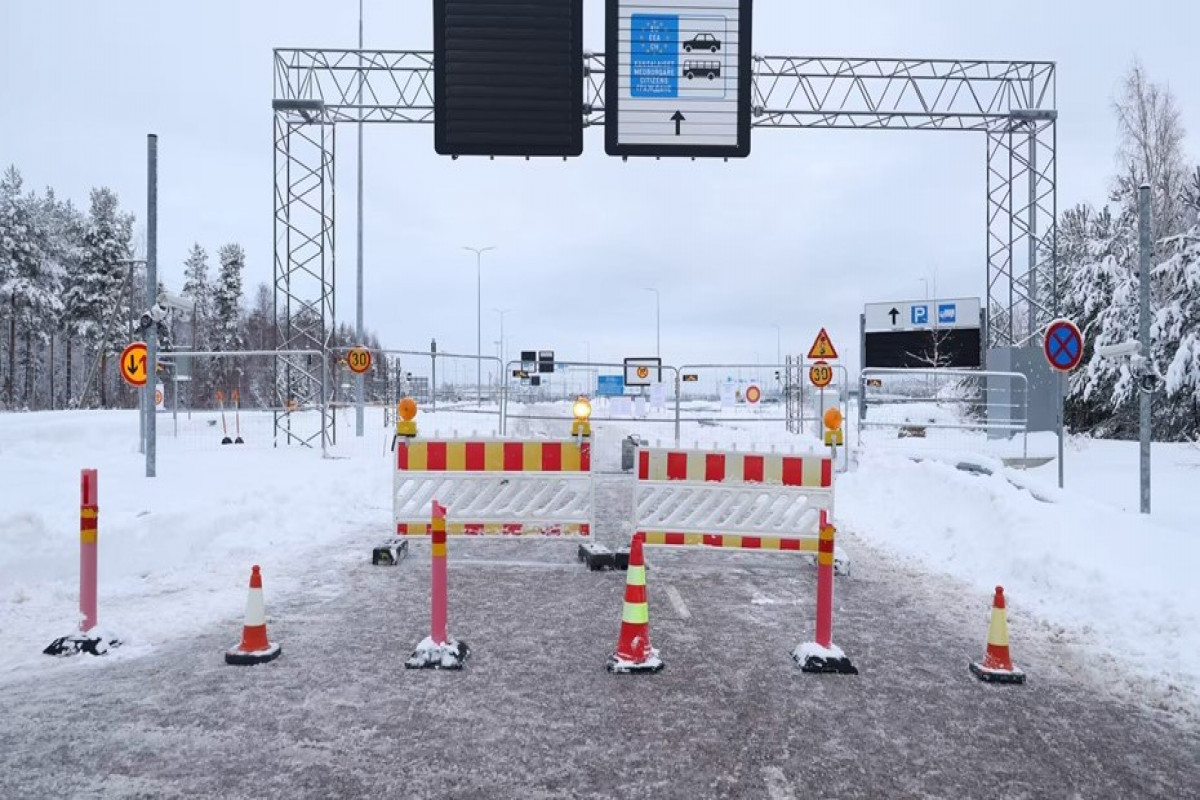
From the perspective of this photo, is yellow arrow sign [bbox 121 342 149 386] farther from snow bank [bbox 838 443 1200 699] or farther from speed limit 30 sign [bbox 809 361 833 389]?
speed limit 30 sign [bbox 809 361 833 389]

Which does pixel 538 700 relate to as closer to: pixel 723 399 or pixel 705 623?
pixel 705 623

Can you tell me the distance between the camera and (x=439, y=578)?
5.58m

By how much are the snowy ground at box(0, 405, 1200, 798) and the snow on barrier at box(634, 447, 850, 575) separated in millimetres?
418

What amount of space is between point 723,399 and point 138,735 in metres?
28.1

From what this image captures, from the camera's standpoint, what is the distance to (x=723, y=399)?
3142 cm

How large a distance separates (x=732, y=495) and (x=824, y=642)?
3.41 m

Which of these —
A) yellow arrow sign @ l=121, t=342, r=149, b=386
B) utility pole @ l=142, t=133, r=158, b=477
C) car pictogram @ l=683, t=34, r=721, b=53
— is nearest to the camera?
utility pole @ l=142, t=133, r=158, b=477

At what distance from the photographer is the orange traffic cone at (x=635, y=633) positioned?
546 centimetres

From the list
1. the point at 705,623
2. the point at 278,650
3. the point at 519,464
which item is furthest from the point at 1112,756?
the point at 519,464

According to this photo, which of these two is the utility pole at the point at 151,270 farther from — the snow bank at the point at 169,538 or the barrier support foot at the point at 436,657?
the barrier support foot at the point at 436,657

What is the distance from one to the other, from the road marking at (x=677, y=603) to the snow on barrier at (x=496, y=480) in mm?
1628

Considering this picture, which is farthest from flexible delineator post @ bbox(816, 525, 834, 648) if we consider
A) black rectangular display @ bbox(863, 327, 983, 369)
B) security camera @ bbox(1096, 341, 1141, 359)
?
black rectangular display @ bbox(863, 327, 983, 369)

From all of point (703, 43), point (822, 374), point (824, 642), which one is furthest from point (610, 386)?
point (824, 642)

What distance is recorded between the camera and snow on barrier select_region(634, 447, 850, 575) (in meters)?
8.96
